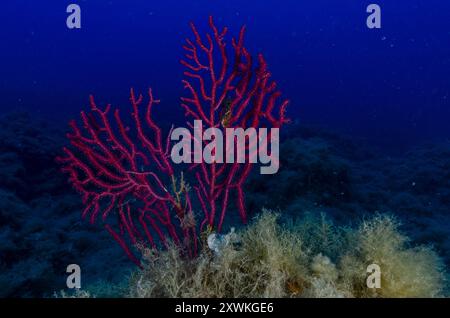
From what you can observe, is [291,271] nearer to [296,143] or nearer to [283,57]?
[296,143]

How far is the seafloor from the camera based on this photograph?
647cm

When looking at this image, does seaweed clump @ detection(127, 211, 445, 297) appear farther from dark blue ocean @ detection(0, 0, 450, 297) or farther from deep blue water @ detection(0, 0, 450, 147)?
deep blue water @ detection(0, 0, 450, 147)

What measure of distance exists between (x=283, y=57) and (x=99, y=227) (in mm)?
80408

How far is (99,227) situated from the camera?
814cm

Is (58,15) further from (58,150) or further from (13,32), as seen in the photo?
(58,150)

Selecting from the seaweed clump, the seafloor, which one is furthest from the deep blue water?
the seaweed clump

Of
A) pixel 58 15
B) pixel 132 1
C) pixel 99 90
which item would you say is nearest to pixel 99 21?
pixel 58 15

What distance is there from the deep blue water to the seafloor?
8.77 metres

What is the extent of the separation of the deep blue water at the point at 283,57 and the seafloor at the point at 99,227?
8.77 meters

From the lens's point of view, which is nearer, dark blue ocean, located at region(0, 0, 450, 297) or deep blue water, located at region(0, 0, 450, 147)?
dark blue ocean, located at region(0, 0, 450, 297)

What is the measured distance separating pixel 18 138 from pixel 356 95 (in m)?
34.5

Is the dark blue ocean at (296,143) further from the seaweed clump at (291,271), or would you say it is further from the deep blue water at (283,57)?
the seaweed clump at (291,271)

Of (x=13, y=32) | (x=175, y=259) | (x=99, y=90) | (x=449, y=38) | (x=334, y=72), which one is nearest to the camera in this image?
(x=175, y=259)
